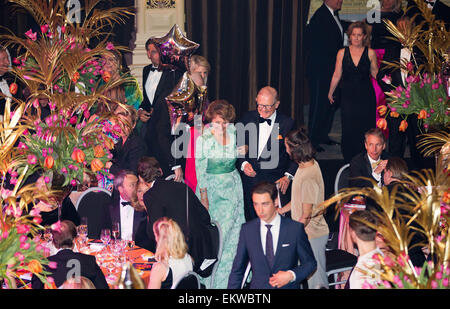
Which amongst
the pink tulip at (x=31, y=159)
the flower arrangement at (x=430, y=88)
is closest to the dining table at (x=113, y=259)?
the pink tulip at (x=31, y=159)

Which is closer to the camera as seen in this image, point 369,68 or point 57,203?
point 57,203

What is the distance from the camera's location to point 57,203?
4914 millimetres

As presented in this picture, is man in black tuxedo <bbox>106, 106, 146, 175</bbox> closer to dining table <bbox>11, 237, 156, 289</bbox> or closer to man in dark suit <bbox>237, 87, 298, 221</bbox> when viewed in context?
man in dark suit <bbox>237, 87, 298, 221</bbox>

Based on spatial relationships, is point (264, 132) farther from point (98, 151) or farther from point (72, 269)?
point (72, 269)

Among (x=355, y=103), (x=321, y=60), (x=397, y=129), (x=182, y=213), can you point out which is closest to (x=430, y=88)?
(x=355, y=103)

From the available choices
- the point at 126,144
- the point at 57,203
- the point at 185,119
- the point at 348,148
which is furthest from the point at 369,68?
the point at 57,203

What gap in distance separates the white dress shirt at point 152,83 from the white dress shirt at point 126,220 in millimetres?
2501

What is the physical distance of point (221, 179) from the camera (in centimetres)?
608

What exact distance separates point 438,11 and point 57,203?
5.66 m

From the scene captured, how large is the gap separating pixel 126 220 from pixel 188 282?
51.8 inches

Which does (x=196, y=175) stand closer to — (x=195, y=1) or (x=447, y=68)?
(x=447, y=68)

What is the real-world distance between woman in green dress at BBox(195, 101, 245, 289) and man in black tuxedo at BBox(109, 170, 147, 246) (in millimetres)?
796

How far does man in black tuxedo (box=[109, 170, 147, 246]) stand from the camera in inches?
215

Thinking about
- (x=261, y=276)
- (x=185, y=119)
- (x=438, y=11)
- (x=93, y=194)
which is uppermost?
(x=438, y=11)
